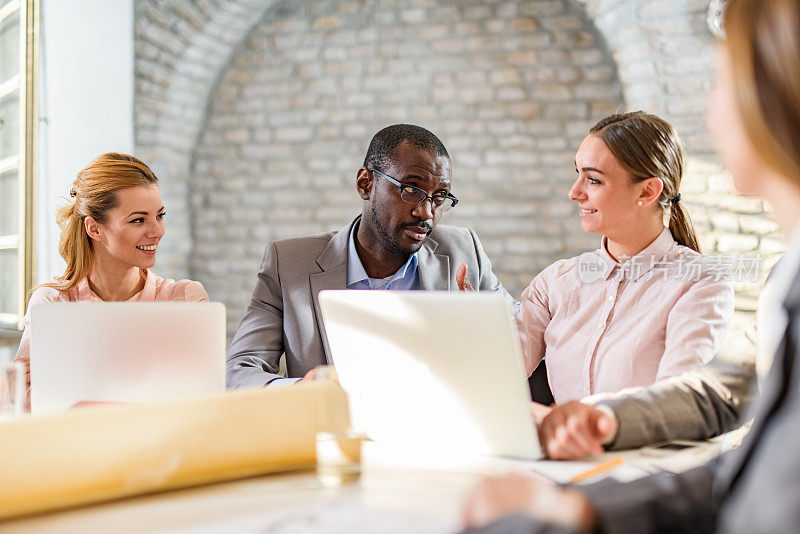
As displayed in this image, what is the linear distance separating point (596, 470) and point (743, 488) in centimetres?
35

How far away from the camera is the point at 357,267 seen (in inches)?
94.5

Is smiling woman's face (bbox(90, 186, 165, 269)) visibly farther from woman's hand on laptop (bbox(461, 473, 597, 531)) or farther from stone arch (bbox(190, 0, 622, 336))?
stone arch (bbox(190, 0, 622, 336))

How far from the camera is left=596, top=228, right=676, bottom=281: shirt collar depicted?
6.24 feet

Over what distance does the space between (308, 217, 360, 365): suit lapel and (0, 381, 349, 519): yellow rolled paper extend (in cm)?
111

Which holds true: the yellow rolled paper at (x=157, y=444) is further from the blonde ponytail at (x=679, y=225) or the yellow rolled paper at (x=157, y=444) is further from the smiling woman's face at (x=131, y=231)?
the smiling woman's face at (x=131, y=231)

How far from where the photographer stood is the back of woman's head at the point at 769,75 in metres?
0.73

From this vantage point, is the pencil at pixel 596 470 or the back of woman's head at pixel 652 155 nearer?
the pencil at pixel 596 470

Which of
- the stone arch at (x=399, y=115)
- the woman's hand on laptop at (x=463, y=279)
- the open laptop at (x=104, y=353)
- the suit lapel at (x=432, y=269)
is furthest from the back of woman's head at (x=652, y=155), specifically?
the stone arch at (x=399, y=115)

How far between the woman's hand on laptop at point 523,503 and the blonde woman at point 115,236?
1.80m

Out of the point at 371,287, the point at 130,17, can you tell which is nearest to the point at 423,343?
the point at 371,287

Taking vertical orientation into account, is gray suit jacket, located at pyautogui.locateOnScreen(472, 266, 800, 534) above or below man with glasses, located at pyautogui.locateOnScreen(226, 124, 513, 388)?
below

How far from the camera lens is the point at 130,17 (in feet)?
13.9

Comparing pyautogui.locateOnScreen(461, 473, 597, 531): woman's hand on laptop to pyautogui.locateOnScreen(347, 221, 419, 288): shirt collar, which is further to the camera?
pyautogui.locateOnScreen(347, 221, 419, 288): shirt collar

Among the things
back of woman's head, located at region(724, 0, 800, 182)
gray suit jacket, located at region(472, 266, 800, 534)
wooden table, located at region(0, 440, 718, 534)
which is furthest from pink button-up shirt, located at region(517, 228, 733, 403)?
back of woman's head, located at region(724, 0, 800, 182)
